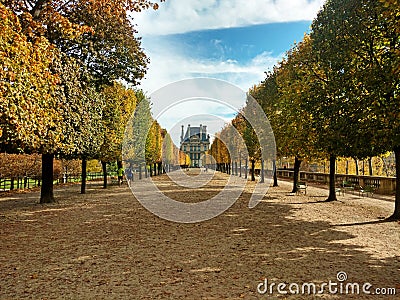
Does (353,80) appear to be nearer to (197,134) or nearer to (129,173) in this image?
(129,173)

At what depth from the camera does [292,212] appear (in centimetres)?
1569

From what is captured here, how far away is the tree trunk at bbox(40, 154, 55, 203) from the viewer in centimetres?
1875

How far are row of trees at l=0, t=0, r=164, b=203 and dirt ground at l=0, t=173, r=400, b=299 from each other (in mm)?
3655

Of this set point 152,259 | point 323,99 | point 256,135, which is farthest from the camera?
point 256,135

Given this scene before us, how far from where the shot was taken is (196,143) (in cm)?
13000

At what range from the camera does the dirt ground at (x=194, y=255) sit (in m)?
6.02

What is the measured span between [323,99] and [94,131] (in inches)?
527

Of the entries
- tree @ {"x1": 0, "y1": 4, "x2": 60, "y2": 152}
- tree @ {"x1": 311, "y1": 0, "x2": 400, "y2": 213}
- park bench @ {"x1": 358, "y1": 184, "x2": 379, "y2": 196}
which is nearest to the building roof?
park bench @ {"x1": 358, "y1": 184, "x2": 379, "y2": 196}

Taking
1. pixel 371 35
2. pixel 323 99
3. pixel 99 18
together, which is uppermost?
pixel 99 18

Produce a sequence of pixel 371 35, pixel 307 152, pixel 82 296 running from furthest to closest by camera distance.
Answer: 1. pixel 307 152
2. pixel 371 35
3. pixel 82 296

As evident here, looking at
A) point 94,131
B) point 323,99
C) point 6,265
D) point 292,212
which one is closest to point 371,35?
point 323,99

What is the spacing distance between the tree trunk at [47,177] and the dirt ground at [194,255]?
4.44 m

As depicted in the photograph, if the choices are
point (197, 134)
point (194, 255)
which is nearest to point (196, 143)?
point (197, 134)

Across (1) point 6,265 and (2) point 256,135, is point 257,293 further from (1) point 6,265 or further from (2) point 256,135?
(2) point 256,135
